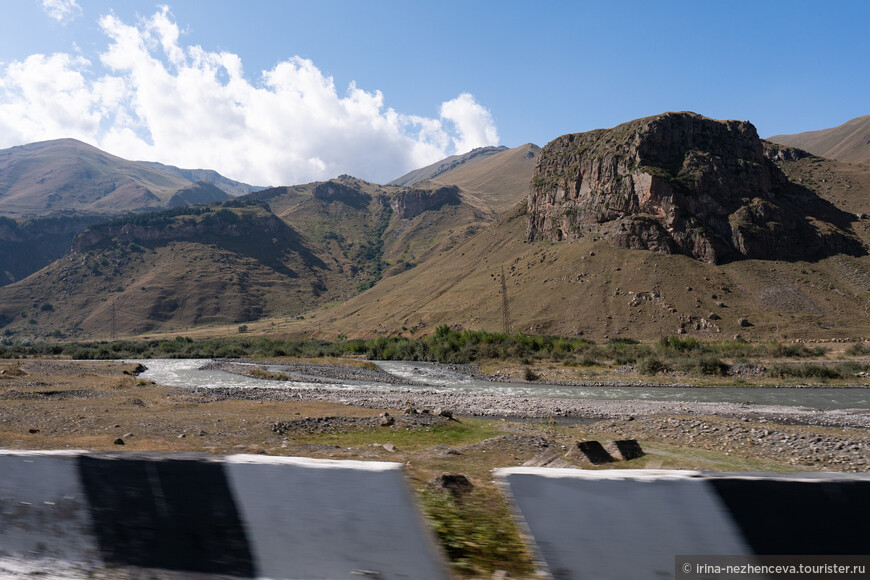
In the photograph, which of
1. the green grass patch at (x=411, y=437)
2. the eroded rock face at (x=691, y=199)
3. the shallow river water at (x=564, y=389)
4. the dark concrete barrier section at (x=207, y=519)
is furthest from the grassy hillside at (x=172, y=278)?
the dark concrete barrier section at (x=207, y=519)

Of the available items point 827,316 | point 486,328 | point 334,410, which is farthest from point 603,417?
point 827,316

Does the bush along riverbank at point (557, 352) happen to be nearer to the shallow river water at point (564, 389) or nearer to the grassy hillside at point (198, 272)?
the shallow river water at point (564, 389)

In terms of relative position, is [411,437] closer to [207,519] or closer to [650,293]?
[207,519]

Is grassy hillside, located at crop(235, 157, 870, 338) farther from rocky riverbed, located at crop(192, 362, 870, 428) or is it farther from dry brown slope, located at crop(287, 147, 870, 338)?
rocky riverbed, located at crop(192, 362, 870, 428)

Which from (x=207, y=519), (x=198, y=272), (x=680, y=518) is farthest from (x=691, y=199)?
(x=198, y=272)

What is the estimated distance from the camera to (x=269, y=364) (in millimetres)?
55750

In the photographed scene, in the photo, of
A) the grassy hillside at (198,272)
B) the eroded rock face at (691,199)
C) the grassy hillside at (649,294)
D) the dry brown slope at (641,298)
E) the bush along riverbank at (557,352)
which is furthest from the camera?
the grassy hillside at (198,272)

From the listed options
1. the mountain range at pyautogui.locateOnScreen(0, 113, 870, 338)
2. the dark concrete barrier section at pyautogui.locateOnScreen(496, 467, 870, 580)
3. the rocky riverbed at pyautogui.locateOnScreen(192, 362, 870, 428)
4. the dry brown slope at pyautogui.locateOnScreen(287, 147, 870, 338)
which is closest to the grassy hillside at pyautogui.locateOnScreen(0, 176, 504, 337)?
the mountain range at pyautogui.locateOnScreen(0, 113, 870, 338)

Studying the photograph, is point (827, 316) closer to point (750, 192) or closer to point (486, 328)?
point (750, 192)

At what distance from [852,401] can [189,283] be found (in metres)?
151

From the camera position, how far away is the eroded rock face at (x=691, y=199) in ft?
262

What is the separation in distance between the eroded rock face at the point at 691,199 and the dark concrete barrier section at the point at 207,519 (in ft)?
284

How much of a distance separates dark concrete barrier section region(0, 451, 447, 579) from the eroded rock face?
284 feet

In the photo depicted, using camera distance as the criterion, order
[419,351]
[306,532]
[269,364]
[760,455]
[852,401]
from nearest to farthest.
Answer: [306,532], [760,455], [852,401], [269,364], [419,351]
